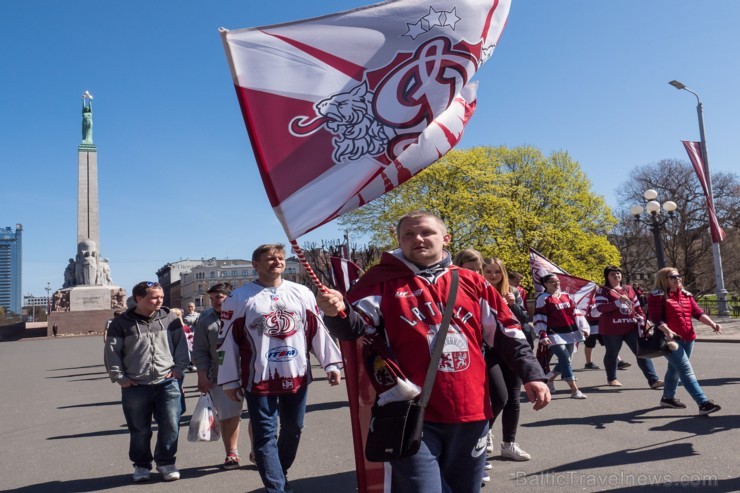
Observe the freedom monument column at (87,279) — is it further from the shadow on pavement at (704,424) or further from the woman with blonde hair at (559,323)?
the shadow on pavement at (704,424)

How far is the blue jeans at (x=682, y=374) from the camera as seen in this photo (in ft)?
22.2

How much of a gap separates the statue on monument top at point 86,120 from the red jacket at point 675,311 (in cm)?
6132

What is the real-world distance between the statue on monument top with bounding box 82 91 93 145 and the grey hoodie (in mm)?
60224

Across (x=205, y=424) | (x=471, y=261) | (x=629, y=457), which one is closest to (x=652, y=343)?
(x=629, y=457)

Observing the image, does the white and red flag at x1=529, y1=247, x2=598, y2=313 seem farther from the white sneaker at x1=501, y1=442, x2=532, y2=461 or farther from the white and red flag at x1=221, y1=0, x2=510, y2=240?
the white and red flag at x1=221, y1=0, x2=510, y2=240

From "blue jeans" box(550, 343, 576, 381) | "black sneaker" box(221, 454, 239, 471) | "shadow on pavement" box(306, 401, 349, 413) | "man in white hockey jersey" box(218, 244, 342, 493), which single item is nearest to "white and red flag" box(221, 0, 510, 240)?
"man in white hockey jersey" box(218, 244, 342, 493)

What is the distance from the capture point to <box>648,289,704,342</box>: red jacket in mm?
7176

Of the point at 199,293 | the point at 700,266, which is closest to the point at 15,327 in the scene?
the point at 700,266

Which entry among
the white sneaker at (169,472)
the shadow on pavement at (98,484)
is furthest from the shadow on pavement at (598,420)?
the white sneaker at (169,472)

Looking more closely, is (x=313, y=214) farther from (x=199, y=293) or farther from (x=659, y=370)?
(x=199, y=293)

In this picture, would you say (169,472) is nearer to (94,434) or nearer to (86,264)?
(94,434)

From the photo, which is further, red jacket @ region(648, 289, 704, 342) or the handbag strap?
red jacket @ region(648, 289, 704, 342)

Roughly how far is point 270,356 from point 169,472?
185cm

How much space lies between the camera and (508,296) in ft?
19.2
